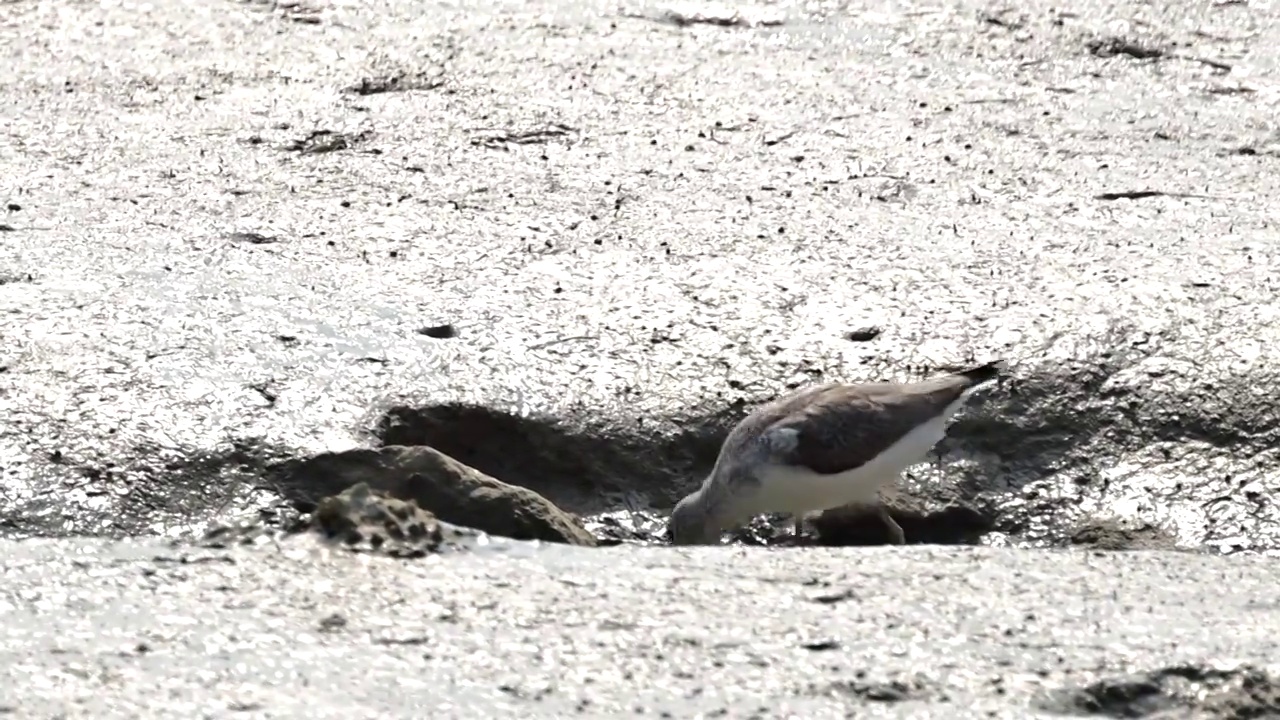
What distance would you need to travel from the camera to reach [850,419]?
5668 millimetres

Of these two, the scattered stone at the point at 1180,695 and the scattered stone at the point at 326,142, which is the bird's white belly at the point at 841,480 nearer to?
the scattered stone at the point at 1180,695

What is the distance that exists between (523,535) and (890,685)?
4.64 ft

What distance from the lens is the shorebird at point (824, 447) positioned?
18.2ft

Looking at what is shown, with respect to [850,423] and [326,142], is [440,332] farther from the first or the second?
[326,142]

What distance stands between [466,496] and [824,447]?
3.54 feet

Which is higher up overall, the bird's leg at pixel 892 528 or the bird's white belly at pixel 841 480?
the bird's white belly at pixel 841 480

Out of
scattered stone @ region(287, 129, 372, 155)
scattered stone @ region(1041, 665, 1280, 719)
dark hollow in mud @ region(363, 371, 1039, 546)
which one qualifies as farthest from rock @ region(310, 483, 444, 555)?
scattered stone @ region(287, 129, 372, 155)

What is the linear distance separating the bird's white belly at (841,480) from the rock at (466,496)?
2.03ft

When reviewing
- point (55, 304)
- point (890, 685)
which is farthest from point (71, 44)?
point (890, 685)

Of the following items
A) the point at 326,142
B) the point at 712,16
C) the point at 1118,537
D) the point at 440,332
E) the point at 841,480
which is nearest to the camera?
the point at 1118,537

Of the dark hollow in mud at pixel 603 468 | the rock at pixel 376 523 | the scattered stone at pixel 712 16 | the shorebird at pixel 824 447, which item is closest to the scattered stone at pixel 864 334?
the shorebird at pixel 824 447

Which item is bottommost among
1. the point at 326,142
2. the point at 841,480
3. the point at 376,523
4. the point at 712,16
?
the point at 841,480

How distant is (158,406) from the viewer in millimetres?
5645

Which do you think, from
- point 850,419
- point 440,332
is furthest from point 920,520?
point 440,332
